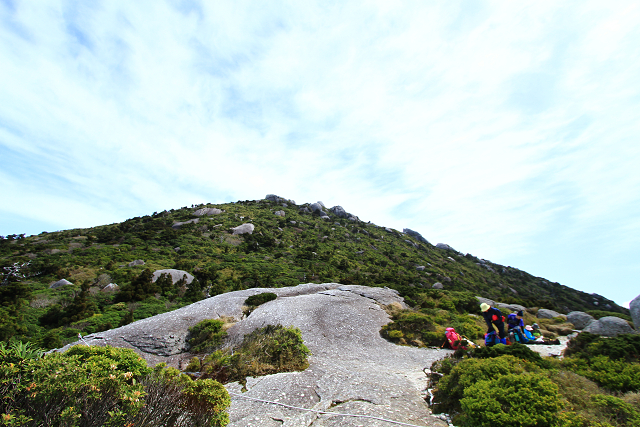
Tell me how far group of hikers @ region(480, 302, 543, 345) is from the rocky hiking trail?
103 inches

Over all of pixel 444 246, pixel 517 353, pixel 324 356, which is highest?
pixel 444 246

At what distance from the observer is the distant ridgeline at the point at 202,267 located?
20.3 meters

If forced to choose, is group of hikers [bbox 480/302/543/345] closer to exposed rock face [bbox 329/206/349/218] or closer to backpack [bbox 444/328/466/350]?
backpack [bbox 444/328/466/350]

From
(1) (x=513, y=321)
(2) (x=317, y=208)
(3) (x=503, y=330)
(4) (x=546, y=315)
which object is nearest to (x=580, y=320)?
(4) (x=546, y=315)

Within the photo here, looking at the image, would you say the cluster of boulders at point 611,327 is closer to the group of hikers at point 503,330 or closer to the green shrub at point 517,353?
the group of hikers at point 503,330

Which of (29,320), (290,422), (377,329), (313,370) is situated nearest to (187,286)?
(29,320)

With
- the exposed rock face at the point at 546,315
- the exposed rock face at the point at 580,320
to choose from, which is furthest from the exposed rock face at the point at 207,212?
the exposed rock face at the point at 580,320

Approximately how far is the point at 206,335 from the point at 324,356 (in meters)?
7.16

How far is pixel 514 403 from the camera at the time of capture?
5.09 metres

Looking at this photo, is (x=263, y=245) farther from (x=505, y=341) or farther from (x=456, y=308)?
(x=505, y=341)

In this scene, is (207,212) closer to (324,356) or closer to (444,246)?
(324,356)

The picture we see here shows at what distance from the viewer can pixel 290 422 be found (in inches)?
256

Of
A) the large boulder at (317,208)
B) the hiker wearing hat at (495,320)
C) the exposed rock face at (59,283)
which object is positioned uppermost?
the large boulder at (317,208)

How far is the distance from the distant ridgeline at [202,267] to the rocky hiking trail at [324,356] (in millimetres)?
5525
